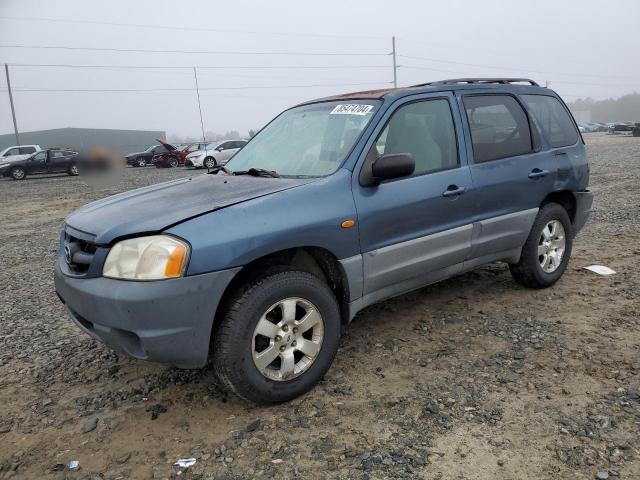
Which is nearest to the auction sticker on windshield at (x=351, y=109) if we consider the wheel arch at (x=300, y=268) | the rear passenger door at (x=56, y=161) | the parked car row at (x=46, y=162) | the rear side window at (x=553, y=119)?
the wheel arch at (x=300, y=268)

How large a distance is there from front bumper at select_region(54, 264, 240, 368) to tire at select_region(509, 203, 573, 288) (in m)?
Answer: 2.84

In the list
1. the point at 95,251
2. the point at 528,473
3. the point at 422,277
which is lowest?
the point at 528,473

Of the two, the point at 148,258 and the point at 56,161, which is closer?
the point at 148,258

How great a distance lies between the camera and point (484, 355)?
11.1 feet

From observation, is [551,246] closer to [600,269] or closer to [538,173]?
[538,173]

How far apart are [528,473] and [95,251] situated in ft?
7.94

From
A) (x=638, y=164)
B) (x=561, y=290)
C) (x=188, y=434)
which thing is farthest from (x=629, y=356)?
(x=638, y=164)

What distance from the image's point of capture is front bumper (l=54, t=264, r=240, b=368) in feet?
8.08

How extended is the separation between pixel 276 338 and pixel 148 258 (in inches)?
32.5

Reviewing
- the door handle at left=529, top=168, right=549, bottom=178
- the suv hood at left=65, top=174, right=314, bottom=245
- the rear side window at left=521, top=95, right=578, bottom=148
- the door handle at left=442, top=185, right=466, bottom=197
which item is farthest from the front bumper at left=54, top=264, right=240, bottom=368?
the rear side window at left=521, top=95, right=578, bottom=148

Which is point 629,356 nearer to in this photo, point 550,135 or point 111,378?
point 550,135

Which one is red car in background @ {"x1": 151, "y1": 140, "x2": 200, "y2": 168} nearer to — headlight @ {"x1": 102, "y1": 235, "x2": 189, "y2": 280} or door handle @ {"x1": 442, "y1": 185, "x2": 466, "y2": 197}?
door handle @ {"x1": 442, "y1": 185, "x2": 466, "y2": 197}

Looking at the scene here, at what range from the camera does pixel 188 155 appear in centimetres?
2647

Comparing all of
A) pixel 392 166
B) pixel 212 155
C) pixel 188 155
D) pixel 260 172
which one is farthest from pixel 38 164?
pixel 392 166
